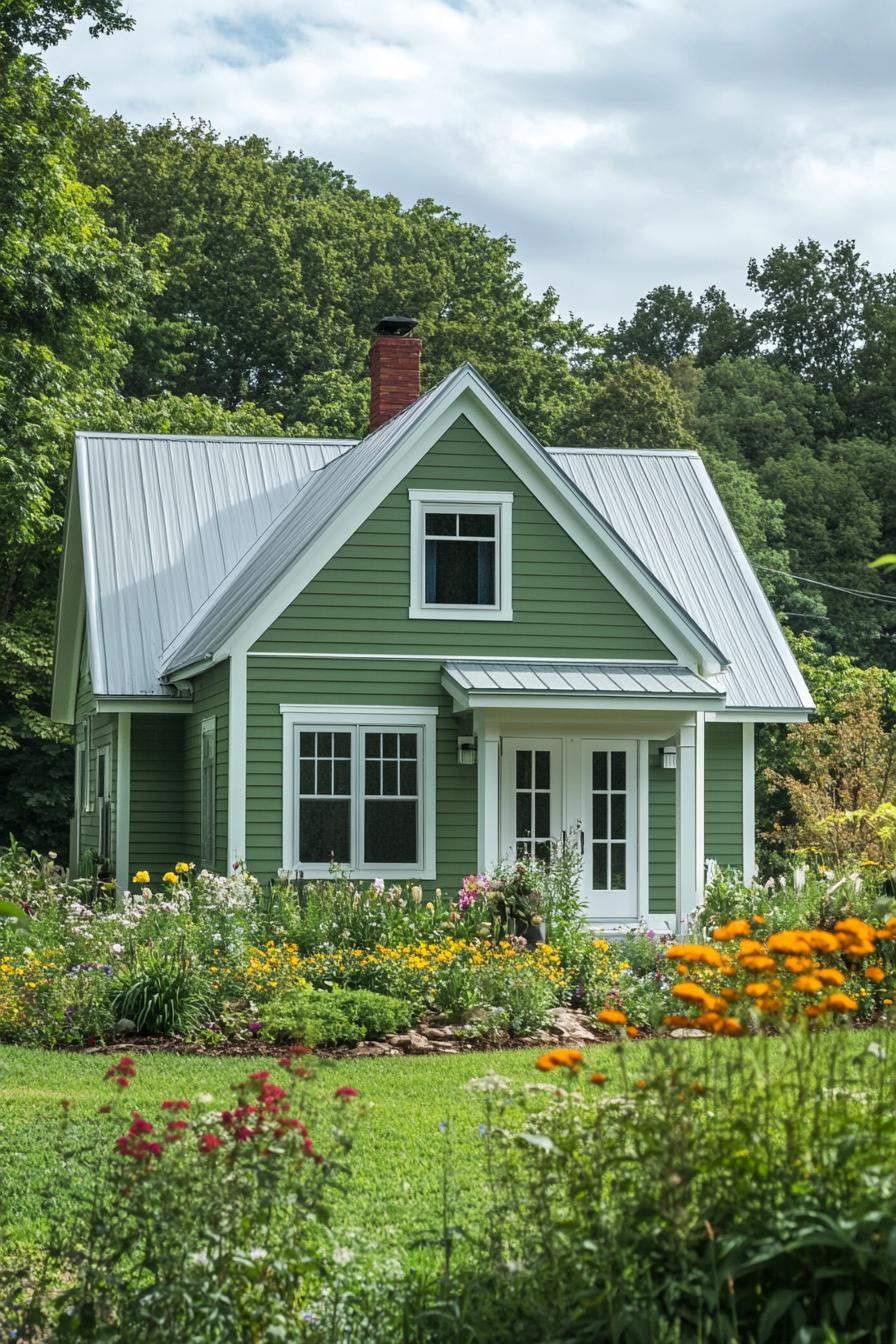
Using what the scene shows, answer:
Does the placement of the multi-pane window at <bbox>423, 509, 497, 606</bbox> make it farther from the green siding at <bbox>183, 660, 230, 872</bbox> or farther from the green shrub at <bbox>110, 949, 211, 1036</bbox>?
the green shrub at <bbox>110, 949, 211, 1036</bbox>

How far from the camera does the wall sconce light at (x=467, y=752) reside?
1656 centimetres

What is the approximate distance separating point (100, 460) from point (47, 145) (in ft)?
19.3

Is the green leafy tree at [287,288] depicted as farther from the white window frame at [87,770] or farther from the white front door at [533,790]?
the white front door at [533,790]

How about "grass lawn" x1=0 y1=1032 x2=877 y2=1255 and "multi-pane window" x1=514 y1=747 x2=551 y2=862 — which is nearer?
"grass lawn" x1=0 y1=1032 x2=877 y2=1255

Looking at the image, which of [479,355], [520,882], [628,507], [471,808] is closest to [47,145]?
[628,507]

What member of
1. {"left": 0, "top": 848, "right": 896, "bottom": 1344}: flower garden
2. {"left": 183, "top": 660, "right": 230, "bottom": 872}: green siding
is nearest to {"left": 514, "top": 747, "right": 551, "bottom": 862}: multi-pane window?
{"left": 183, "top": 660, "right": 230, "bottom": 872}: green siding

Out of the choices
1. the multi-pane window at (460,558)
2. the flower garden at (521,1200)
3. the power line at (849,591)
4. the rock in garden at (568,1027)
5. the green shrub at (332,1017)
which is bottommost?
the rock in garden at (568,1027)

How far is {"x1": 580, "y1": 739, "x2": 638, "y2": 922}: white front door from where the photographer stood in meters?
17.1

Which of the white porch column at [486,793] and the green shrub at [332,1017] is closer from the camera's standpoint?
the green shrub at [332,1017]

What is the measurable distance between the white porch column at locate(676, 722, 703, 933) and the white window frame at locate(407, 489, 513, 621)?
2160 mm

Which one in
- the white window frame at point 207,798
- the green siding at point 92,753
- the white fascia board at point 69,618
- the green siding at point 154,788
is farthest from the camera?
the white fascia board at point 69,618

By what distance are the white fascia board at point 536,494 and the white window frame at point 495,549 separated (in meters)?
0.35

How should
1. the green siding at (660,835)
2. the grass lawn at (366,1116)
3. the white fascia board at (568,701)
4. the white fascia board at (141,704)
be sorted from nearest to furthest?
1. the grass lawn at (366,1116)
2. the white fascia board at (568,701)
3. the green siding at (660,835)
4. the white fascia board at (141,704)

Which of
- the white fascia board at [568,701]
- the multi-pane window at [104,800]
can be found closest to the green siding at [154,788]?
the multi-pane window at [104,800]
